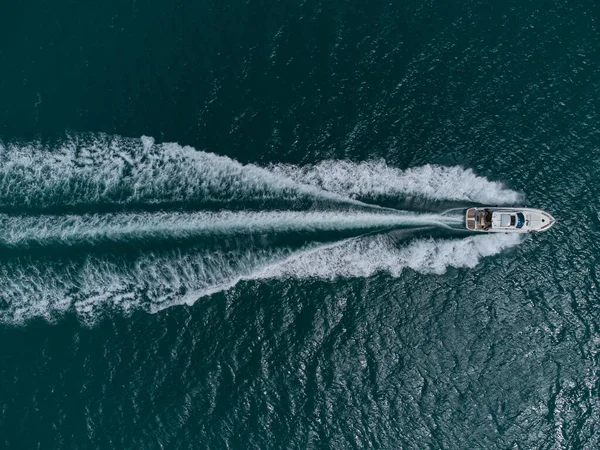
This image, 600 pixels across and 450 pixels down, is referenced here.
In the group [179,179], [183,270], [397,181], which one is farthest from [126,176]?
[397,181]

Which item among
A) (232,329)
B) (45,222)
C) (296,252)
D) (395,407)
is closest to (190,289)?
(232,329)

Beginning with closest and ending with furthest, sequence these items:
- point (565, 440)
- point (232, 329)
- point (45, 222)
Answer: point (565, 440) → point (232, 329) → point (45, 222)

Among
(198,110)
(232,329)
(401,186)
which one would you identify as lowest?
(232,329)

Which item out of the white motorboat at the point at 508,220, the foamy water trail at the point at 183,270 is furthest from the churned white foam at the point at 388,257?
the white motorboat at the point at 508,220

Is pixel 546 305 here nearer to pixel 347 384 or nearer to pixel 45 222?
pixel 347 384

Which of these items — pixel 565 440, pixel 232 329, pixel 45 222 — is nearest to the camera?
pixel 565 440

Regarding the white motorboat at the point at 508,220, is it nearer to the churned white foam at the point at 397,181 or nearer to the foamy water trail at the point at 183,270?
the foamy water trail at the point at 183,270

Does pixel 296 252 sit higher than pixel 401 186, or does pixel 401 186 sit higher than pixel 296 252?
pixel 401 186

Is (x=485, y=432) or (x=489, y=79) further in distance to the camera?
(x=489, y=79)

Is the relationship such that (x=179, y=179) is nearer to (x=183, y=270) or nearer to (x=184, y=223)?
(x=184, y=223)
